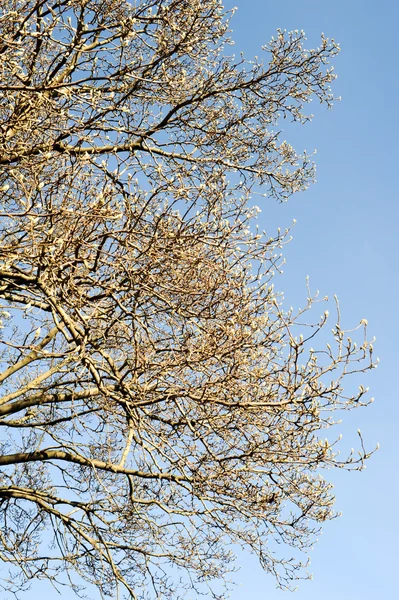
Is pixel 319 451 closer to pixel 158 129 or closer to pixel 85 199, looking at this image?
pixel 85 199

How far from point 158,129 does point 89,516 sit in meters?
5.81

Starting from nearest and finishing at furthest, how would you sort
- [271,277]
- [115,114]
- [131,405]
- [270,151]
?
1. [131,405]
2. [271,277]
3. [115,114]
4. [270,151]

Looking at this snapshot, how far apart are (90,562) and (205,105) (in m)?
7.06

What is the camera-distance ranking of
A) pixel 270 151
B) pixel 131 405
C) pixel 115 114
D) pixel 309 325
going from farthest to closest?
pixel 270 151 < pixel 115 114 < pixel 309 325 < pixel 131 405

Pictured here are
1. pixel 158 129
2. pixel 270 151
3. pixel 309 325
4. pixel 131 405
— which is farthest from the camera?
pixel 270 151

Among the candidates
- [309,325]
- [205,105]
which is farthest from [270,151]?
[309,325]

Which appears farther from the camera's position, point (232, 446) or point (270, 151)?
point (270, 151)

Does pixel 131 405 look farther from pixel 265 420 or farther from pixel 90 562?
pixel 90 562

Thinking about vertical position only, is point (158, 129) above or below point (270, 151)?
below

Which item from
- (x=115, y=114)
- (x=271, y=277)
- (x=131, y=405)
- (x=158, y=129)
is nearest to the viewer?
(x=131, y=405)

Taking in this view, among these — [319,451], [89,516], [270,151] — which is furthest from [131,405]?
[270,151]

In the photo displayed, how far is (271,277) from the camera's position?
7738 mm

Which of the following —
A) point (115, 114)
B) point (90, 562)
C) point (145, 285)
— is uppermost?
point (115, 114)

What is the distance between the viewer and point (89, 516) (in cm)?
1000
